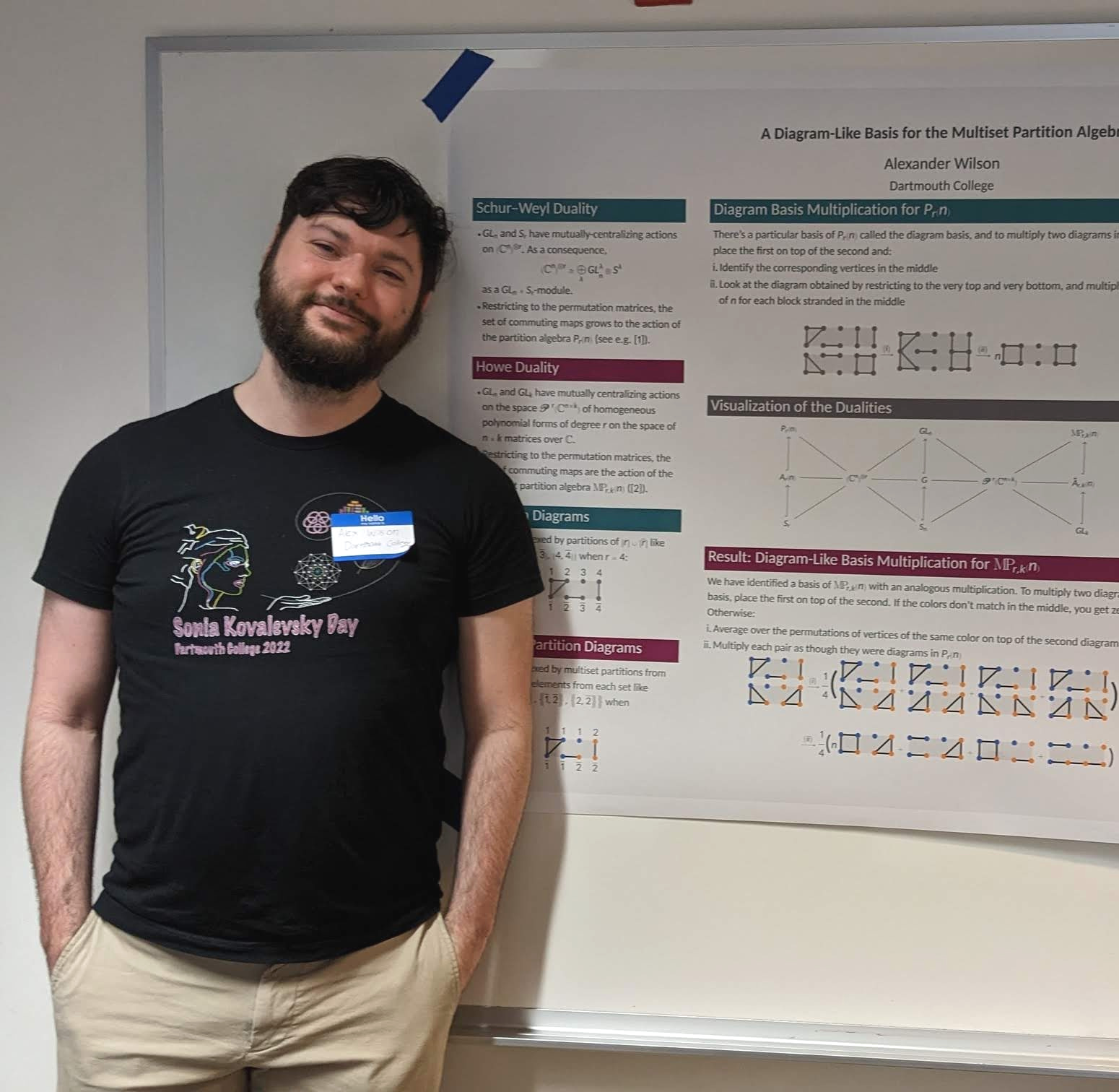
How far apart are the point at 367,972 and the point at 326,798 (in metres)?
0.26

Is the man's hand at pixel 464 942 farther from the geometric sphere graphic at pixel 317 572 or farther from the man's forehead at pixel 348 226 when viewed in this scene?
the man's forehead at pixel 348 226

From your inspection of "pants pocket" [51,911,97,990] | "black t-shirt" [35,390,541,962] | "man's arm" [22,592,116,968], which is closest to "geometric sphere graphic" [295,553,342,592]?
"black t-shirt" [35,390,541,962]

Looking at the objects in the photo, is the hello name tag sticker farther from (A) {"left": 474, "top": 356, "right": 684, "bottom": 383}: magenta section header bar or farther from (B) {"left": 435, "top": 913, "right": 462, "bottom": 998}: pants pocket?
(B) {"left": 435, "top": 913, "right": 462, "bottom": 998}: pants pocket

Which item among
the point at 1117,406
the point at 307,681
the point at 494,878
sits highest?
the point at 1117,406

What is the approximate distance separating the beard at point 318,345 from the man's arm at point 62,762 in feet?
1.53

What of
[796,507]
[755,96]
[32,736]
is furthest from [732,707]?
[32,736]

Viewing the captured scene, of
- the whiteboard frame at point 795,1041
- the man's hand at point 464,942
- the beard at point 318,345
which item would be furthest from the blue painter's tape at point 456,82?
the whiteboard frame at point 795,1041

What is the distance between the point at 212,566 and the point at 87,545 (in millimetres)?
198

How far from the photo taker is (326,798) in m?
1.14

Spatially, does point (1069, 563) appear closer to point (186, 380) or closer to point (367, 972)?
point (367, 972)

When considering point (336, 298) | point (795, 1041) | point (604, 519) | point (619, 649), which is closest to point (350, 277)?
point (336, 298)

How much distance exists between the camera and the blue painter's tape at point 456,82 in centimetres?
132

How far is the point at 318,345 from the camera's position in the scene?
117cm

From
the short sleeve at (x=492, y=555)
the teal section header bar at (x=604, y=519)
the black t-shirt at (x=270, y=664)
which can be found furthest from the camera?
the teal section header bar at (x=604, y=519)
